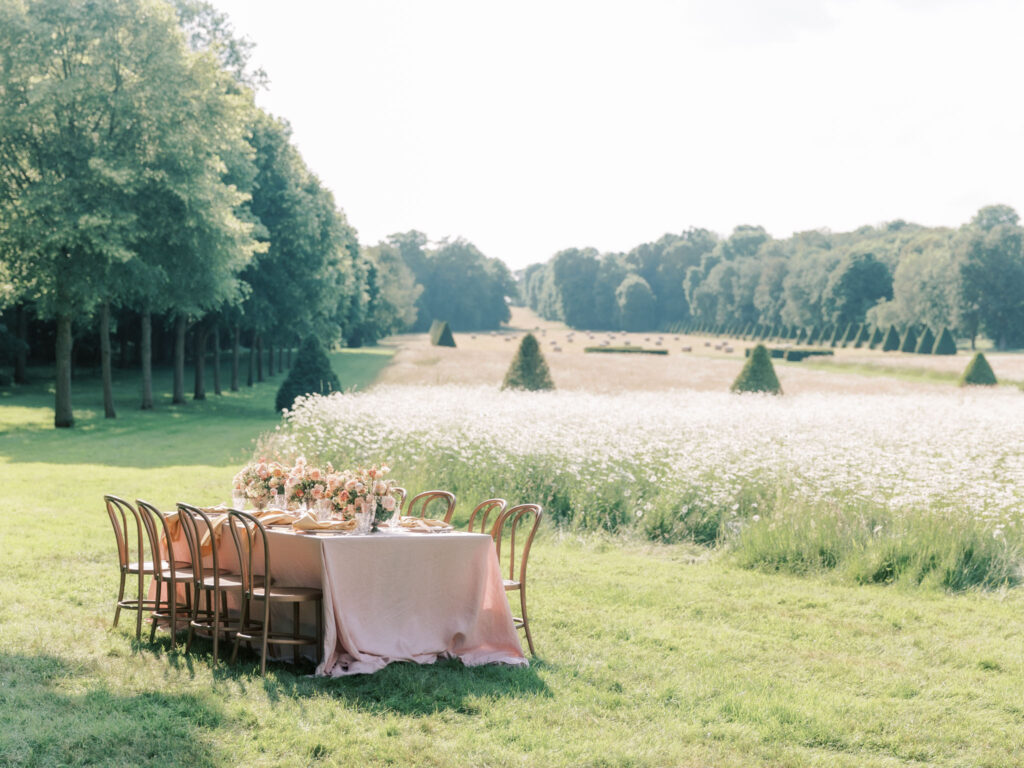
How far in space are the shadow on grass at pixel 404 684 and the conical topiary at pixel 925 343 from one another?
6302cm

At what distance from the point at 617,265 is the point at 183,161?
108 metres

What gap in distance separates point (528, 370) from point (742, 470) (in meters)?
15.6

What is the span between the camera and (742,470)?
12.0 meters

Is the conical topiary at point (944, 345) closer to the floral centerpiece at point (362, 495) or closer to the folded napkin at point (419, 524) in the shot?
the folded napkin at point (419, 524)

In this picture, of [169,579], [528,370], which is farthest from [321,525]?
[528,370]

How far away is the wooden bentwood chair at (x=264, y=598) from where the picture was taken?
243 inches

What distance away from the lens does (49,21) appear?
24203 mm

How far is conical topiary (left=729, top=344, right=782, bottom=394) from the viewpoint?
1099 inches

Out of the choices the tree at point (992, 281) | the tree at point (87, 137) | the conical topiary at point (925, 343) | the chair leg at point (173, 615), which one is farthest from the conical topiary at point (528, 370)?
the tree at point (992, 281)

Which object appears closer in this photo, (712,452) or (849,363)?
(712,452)

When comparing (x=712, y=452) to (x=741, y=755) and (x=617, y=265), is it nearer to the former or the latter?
(x=741, y=755)

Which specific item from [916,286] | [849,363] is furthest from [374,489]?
[916,286]

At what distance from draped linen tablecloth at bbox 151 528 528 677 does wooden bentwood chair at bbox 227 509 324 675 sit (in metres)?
0.13

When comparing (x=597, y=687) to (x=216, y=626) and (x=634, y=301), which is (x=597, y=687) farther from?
(x=634, y=301)
